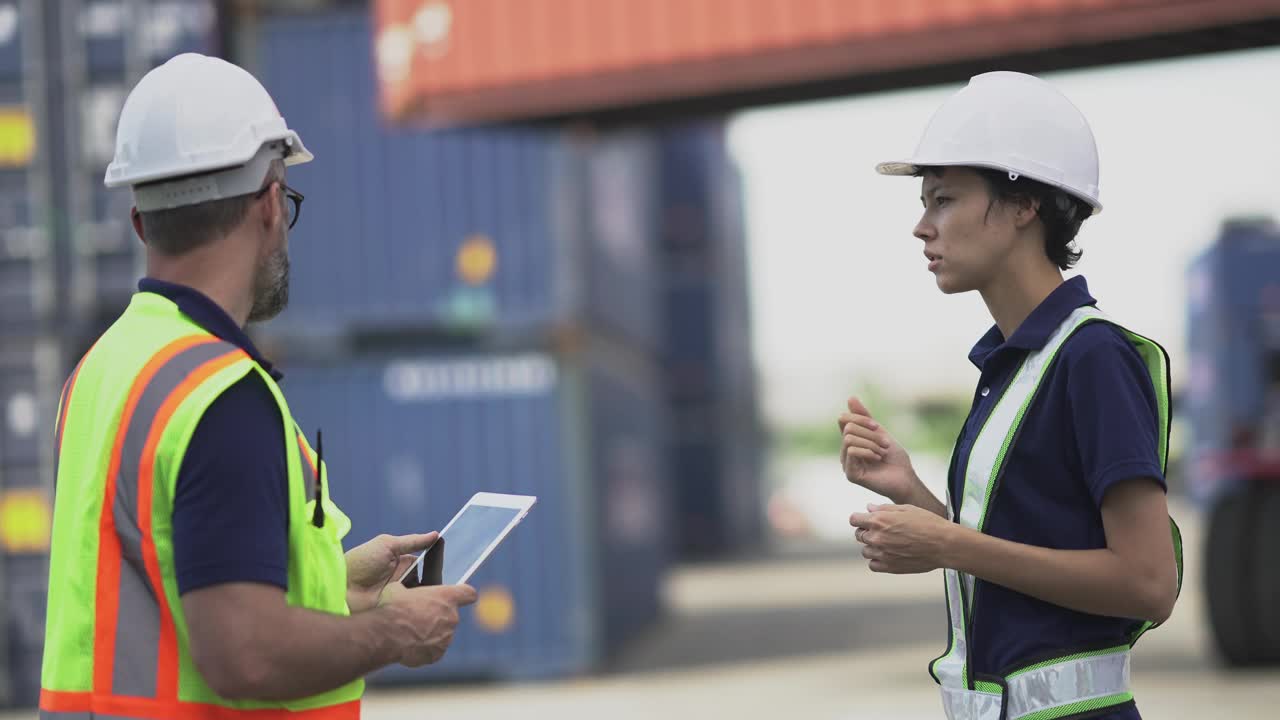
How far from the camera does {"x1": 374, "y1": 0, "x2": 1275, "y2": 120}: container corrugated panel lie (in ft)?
28.2

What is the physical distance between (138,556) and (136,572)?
0.09ft

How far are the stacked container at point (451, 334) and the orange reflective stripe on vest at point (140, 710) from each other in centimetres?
1009

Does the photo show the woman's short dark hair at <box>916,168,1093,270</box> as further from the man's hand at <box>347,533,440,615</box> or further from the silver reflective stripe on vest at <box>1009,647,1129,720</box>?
the man's hand at <box>347,533,440,615</box>

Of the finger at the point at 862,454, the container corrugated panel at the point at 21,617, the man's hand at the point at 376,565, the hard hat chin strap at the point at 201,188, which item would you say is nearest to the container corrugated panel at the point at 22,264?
the container corrugated panel at the point at 21,617

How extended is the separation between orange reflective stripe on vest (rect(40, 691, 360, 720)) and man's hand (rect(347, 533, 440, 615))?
20.4 inches

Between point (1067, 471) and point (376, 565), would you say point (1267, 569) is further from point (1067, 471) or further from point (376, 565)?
point (376, 565)

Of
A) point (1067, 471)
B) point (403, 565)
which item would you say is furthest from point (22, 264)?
point (1067, 471)

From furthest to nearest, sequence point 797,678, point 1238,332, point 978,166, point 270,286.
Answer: point 1238,332
point 797,678
point 978,166
point 270,286

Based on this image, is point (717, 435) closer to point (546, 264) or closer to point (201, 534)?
point (546, 264)

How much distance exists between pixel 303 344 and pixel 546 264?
214 cm

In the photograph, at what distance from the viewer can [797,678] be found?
12.0 m

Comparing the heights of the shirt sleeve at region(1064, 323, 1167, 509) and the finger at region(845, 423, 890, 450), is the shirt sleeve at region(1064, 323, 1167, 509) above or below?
above

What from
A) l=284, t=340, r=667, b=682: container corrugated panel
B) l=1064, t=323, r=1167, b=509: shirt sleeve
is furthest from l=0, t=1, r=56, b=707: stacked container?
l=1064, t=323, r=1167, b=509: shirt sleeve

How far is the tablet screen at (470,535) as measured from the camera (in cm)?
254
